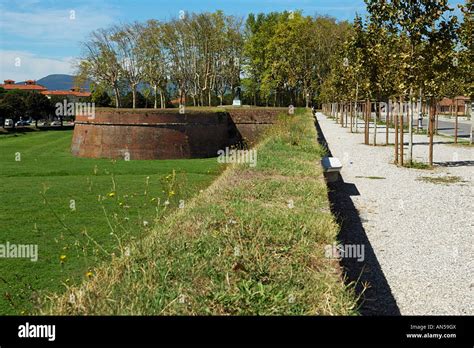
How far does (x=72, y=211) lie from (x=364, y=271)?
33.8 ft

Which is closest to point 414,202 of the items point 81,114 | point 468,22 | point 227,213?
point 227,213

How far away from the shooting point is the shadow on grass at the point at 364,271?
586 centimetres

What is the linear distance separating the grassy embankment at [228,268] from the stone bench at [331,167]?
6.38m

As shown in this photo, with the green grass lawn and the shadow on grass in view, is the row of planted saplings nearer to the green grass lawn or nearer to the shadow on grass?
the green grass lawn

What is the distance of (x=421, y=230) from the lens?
30.3 feet

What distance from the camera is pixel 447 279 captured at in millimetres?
6793

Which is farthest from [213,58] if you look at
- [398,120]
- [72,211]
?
[72,211]

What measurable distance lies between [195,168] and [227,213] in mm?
20859

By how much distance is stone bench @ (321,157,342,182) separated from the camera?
13.3 m

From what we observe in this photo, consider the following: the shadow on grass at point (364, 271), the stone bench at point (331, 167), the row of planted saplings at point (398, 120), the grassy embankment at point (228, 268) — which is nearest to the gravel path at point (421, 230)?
the shadow on grass at point (364, 271)

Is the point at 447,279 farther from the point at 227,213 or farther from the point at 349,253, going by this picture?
the point at 227,213

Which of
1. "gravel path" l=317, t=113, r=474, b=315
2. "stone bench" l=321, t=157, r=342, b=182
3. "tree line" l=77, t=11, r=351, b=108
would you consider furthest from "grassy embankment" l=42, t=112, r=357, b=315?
"tree line" l=77, t=11, r=351, b=108

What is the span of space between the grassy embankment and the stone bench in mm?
6375

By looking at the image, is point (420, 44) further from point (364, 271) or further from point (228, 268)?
point (228, 268)
